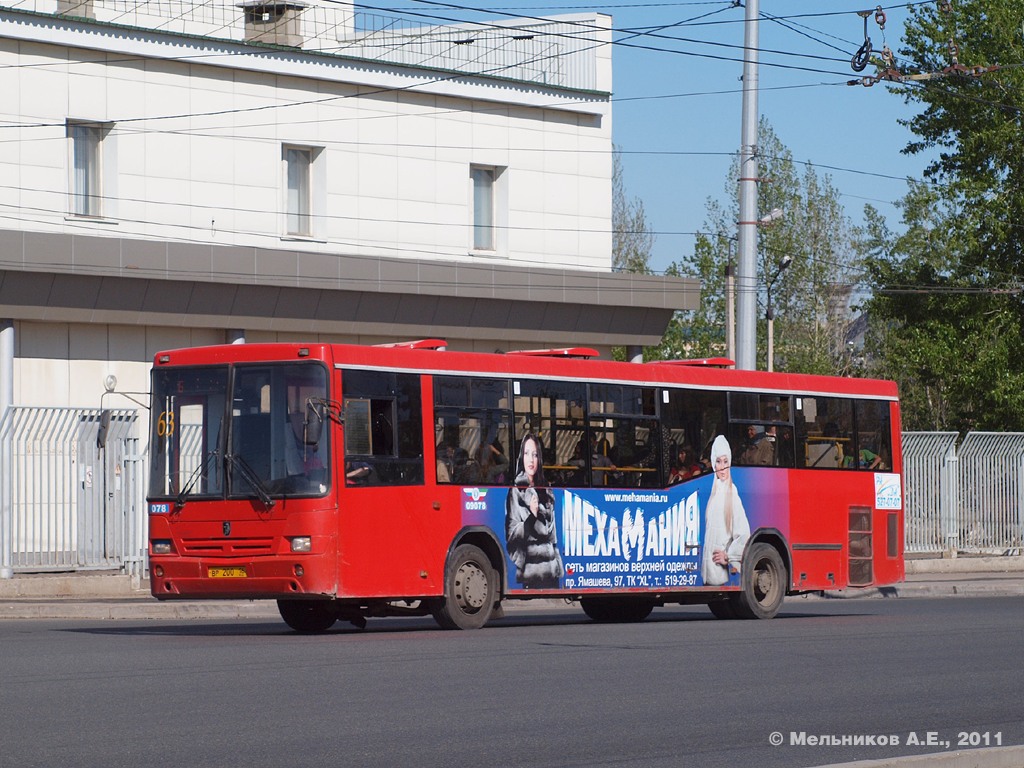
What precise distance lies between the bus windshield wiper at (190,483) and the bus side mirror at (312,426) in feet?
3.76

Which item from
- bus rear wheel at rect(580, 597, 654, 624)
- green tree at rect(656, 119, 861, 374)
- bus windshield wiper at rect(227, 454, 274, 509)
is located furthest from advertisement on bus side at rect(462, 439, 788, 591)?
Result: green tree at rect(656, 119, 861, 374)

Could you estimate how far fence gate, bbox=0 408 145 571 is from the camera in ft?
77.5

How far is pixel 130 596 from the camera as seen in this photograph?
24.0 metres

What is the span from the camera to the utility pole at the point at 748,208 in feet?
92.5

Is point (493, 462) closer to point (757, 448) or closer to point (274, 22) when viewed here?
point (757, 448)

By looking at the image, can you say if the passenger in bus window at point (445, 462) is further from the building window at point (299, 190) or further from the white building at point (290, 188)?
the building window at point (299, 190)

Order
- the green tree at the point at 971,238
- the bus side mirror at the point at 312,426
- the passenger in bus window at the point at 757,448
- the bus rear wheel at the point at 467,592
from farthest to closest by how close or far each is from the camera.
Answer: the green tree at the point at 971,238 → the passenger in bus window at the point at 757,448 → the bus rear wheel at the point at 467,592 → the bus side mirror at the point at 312,426

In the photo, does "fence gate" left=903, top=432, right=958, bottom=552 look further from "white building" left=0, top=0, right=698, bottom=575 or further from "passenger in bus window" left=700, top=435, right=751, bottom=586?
"passenger in bus window" left=700, top=435, right=751, bottom=586

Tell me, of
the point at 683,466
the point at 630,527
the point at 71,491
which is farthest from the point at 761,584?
the point at 71,491

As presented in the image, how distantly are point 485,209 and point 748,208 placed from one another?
31.4ft

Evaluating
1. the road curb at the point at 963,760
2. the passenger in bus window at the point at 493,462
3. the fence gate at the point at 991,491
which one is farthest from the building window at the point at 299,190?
the road curb at the point at 963,760

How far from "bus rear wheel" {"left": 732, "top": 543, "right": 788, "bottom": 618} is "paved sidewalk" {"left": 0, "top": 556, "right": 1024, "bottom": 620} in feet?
12.5

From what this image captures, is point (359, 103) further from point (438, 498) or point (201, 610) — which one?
point (438, 498)

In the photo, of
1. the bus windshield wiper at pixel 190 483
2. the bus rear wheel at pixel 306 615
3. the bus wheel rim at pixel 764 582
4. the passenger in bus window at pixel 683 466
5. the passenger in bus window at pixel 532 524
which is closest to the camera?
the bus windshield wiper at pixel 190 483
